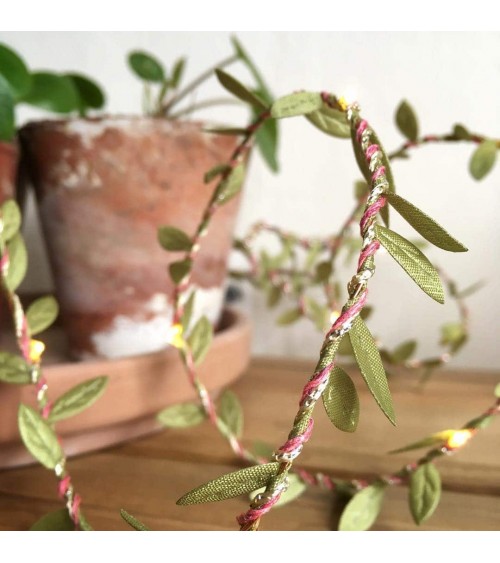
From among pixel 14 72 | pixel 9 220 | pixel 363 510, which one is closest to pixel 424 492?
pixel 363 510

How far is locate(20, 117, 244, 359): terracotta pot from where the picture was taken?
375 millimetres

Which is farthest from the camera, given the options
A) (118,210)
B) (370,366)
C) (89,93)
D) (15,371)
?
(89,93)

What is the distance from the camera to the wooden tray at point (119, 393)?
32cm

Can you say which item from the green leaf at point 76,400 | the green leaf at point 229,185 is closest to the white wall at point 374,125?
the green leaf at point 229,185

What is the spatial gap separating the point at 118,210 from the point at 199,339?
0.36 feet

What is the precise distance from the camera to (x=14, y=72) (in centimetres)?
36

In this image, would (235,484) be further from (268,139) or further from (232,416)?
(268,139)

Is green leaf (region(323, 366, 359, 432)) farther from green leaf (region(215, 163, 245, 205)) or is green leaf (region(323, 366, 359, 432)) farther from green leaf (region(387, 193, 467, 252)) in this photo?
green leaf (region(215, 163, 245, 205))

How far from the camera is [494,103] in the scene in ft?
1.24

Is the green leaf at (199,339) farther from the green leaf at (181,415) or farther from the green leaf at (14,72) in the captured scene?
the green leaf at (14,72)

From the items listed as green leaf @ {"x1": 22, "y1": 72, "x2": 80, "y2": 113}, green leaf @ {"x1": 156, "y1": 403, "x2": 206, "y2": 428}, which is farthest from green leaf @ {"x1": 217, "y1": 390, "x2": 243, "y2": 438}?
green leaf @ {"x1": 22, "y1": 72, "x2": 80, "y2": 113}

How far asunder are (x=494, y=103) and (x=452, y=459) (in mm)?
233

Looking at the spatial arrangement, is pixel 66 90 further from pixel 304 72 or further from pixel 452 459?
pixel 452 459

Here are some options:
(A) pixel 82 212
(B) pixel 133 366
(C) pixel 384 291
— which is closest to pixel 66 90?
(A) pixel 82 212
